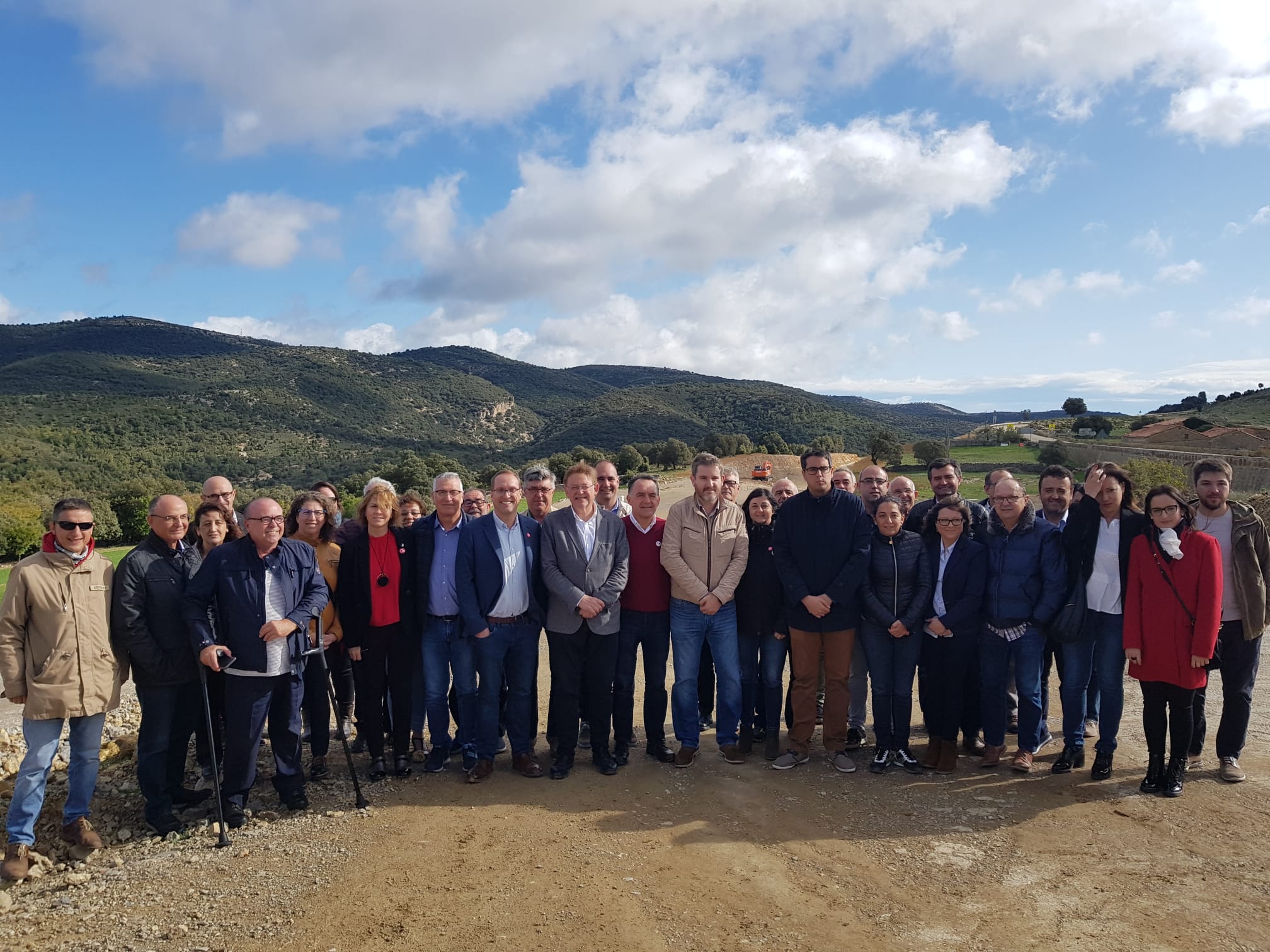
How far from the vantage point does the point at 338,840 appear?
175 inches

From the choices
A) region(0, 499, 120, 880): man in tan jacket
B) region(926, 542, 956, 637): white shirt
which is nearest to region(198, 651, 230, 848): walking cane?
region(0, 499, 120, 880): man in tan jacket

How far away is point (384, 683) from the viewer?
5.56m

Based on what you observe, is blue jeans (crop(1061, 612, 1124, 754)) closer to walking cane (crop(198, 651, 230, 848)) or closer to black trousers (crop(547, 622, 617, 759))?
black trousers (crop(547, 622, 617, 759))

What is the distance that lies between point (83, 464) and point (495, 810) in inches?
2507

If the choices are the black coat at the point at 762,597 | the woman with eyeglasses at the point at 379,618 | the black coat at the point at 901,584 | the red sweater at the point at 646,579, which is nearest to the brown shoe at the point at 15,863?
the woman with eyeglasses at the point at 379,618

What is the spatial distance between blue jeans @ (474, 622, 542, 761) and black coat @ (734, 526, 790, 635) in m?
1.62

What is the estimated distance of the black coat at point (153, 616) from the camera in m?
4.67

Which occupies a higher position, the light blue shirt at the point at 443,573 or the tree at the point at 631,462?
the tree at the point at 631,462

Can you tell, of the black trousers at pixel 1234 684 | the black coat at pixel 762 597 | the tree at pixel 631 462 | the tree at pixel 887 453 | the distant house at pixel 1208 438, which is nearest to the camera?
the black trousers at pixel 1234 684

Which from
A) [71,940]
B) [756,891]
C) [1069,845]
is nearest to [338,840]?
[71,940]

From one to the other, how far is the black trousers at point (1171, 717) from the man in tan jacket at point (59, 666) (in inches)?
269

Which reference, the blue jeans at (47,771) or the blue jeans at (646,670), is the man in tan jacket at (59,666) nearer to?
the blue jeans at (47,771)

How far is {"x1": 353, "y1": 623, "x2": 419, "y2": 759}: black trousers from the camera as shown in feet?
17.9

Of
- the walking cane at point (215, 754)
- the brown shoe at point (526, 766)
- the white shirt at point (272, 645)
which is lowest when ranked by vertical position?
the brown shoe at point (526, 766)
